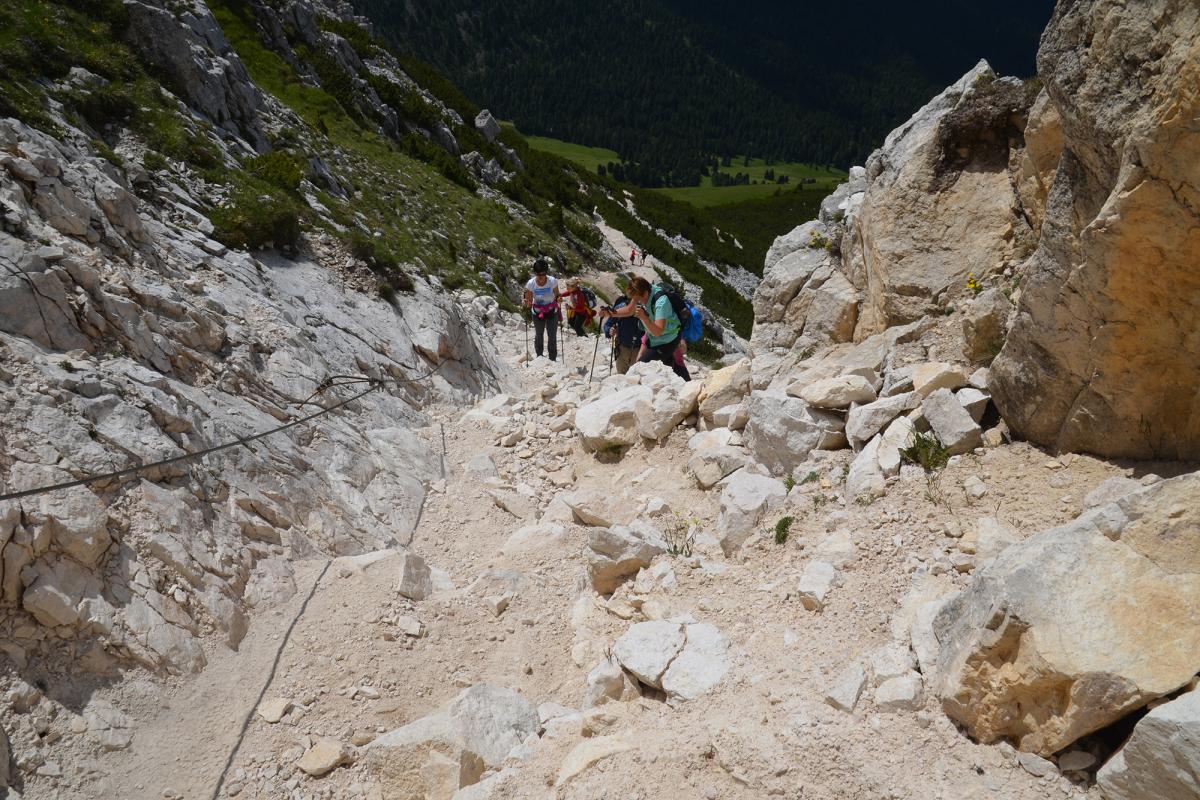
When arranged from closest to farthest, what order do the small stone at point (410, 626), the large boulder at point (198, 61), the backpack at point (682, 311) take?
the small stone at point (410, 626) < the backpack at point (682, 311) < the large boulder at point (198, 61)

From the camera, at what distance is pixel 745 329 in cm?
3903

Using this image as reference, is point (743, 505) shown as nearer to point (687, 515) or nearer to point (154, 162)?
point (687, 515)

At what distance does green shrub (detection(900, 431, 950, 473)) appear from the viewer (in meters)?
6.63

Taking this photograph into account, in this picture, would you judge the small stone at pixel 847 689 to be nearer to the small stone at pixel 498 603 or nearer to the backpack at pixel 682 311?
the small stone at pixel 498 603

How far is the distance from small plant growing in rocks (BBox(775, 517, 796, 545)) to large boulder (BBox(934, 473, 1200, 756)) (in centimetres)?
228

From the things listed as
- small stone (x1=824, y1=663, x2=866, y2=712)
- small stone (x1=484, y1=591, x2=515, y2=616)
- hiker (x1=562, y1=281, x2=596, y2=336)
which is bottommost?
hiker (x1=562, y1=281, x2=596, y2=336)

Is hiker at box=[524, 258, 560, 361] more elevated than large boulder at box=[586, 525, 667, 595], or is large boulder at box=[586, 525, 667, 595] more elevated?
large boulder at box=[586, 525, 667, 595]

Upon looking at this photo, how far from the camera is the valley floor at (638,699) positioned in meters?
4.38

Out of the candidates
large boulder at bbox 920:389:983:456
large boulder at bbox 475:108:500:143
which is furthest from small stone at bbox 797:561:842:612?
large boulder at bbox 475:108:500:143

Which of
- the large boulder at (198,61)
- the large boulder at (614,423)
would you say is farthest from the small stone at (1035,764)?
the large boulder at (198,61)

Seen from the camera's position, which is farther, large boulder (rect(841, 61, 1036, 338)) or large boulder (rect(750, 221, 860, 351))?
large boulder (rect(750, 221, 860, 351))

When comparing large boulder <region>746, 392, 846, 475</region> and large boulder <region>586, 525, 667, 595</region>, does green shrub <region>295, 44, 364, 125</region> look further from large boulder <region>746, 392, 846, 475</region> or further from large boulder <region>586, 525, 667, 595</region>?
large boulder <region>586, 525, 667, 595</region>

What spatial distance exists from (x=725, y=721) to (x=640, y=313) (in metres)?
7.92

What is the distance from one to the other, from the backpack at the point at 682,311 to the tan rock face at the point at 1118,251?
18.8 ft
